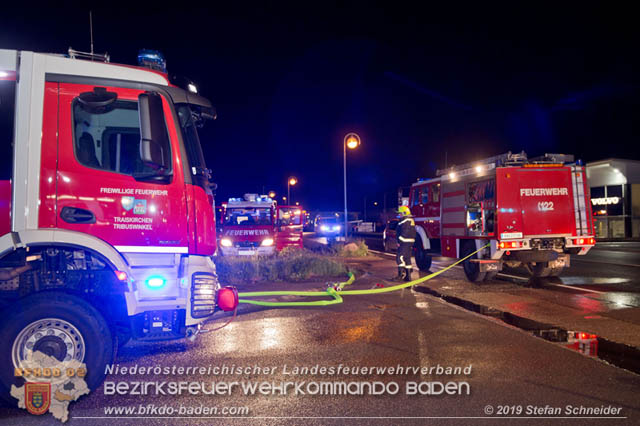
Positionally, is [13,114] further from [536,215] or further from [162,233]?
[536,215]

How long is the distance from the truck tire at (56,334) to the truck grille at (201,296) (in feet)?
2.68

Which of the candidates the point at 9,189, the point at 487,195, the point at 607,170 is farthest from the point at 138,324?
the point at 607,170

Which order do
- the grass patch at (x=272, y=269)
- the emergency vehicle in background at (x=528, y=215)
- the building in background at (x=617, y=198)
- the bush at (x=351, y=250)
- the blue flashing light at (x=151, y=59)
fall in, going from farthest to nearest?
1. the building in background at (x=617, y=198)
2. the bush at (x=351, y=250)
3. the grass patch at (x=272, y=269)
4. the emergency vehicle in background at (x=528, y=215)
5. the blue flashing light at (x=151, y=59)

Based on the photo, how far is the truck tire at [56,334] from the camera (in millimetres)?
3902

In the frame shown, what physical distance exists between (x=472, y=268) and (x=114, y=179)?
31.0 feet

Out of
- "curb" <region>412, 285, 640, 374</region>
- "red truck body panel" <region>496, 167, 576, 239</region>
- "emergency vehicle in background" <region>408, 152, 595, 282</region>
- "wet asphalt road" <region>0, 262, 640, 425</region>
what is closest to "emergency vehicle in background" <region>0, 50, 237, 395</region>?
"wet asphalt road" <region>0, 262, 640, 425</region>

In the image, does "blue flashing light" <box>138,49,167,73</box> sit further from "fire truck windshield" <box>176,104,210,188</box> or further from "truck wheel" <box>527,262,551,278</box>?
"truck wheel" <box>527,262,551,278</box>

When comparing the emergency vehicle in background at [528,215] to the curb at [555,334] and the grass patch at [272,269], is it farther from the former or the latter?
the grass patch at [272,269]

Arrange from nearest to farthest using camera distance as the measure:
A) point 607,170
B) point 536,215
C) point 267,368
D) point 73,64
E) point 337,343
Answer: point 73,64 < point 267,368 < point 337,343 < point 536,215 < point 607,170

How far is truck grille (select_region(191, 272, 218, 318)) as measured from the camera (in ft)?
14.7

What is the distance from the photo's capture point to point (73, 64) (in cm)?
439

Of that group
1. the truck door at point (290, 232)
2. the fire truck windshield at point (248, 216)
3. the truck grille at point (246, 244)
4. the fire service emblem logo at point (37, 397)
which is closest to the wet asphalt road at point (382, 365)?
the fire service emblem logo at point (37, 397)

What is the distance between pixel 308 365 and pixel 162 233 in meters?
2.15

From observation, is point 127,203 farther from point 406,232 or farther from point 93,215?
point 406,232
